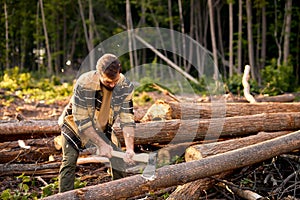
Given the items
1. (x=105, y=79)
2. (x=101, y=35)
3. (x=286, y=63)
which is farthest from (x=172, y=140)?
(x=101, y=35)

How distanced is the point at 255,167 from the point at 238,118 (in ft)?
3.09

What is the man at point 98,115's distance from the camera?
416cm

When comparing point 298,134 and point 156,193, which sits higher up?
point 298,134

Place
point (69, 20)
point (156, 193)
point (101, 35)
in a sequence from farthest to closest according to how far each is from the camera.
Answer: point (69, 20), point (101, 35), point (156, 193)

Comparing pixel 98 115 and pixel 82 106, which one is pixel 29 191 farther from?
pixel 82 106

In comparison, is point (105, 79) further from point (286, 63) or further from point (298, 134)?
point (286, 63)

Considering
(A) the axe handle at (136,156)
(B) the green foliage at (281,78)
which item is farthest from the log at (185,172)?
(B) the green foliage at (281,78)

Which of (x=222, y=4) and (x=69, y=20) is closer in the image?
(x=222, y=4)

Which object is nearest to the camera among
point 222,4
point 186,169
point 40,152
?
point 186,169

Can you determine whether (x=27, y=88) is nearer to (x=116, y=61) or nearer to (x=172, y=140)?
(x=172, y=140)

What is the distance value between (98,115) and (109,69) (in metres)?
0.65

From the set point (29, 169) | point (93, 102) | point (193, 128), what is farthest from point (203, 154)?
point (29, 169)

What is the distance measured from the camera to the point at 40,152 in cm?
586

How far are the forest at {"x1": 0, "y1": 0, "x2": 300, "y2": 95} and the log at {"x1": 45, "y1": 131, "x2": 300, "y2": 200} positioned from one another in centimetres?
1322
